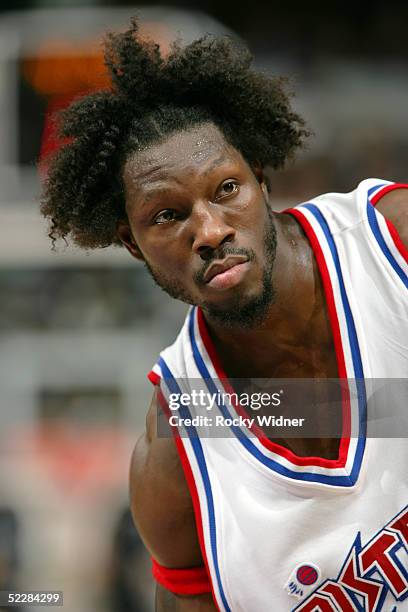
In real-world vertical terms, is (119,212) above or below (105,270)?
above

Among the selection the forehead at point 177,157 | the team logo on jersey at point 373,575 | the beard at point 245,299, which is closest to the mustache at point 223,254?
the beard at point 245,299

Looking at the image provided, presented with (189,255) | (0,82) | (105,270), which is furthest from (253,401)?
(0,82)

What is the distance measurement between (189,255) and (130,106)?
25 cm

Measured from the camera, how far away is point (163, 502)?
1438 millimetres

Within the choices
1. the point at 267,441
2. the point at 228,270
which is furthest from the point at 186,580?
the point at 228,270

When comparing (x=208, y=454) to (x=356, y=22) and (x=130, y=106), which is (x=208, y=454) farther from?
(x=356, y=22)

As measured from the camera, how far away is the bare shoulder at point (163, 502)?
4.68 ft

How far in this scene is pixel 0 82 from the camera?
3.54 metres

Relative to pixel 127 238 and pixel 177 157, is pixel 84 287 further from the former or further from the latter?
pixel 177 157

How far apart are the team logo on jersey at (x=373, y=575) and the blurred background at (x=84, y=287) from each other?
1520 mm

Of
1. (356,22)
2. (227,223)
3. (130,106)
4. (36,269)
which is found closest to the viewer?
(227,223)

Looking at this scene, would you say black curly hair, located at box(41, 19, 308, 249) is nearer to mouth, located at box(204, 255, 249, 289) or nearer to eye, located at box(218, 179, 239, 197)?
eye, located at box(218, 179, 239, 197)

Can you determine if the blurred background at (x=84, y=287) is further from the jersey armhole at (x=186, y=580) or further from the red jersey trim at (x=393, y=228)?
the red jersey trim at (x=393, y=228)

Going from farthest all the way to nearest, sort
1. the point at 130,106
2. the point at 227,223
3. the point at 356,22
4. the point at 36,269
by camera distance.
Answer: the point at 356,22
the point at 36,269
the point at 130,106
the point at 227,223
